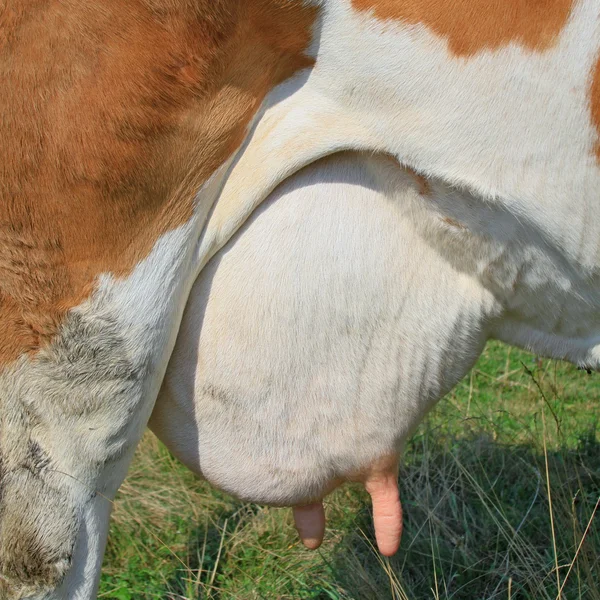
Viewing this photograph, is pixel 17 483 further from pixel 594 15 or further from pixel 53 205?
pixel 594 15

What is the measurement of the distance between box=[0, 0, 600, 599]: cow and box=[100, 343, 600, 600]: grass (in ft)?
2.54

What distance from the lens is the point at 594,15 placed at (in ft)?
3.85

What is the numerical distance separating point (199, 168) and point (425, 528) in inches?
58.7

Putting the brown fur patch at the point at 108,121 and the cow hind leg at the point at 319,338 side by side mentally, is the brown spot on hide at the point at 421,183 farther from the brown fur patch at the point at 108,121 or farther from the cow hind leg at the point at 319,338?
the brown fur patch at the point at 108,121

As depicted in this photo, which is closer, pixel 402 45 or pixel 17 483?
pixel 402 45

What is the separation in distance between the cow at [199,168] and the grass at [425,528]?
774mm

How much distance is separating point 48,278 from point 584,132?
0.77 m

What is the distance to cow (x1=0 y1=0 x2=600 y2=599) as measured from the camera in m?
1.21

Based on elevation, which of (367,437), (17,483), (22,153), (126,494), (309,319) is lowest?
(126,494)

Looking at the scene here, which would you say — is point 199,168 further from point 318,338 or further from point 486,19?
point 486,19

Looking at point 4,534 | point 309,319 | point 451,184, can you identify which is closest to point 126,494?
point 4,534

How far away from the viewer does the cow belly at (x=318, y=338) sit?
4.48 ft

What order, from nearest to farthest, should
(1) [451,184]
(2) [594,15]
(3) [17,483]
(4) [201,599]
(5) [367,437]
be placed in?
(2) [594,15] < (1) [451,184] < (3) [17,483] < (5) [367,437] < (4) [201,599]

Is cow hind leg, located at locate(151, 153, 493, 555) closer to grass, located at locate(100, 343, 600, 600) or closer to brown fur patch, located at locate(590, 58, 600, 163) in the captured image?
brown fur patch, located at locate(590, 58, 600, 163)
